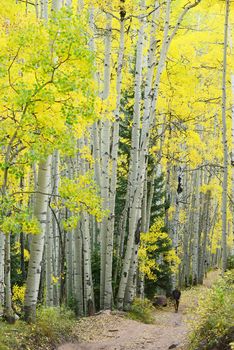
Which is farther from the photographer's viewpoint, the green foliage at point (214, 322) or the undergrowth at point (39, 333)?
the undergrowth at point (39, 333)

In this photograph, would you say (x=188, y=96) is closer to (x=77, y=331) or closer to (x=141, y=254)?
(x=141, y=254)

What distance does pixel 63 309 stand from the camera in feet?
36.2

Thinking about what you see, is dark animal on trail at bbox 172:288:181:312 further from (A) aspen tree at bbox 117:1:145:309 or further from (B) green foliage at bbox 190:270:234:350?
(B) green foliage at bbox 190:270:234:350

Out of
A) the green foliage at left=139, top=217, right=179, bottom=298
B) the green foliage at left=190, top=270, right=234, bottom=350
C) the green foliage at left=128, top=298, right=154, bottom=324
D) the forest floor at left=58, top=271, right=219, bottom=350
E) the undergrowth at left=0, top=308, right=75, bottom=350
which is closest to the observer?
the green foliage at left=190, top=270, right=234, bottom=350

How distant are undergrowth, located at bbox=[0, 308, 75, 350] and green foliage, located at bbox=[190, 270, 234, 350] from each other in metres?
2.59

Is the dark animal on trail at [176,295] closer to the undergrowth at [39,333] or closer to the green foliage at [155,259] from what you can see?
the green foliage at [155,259]

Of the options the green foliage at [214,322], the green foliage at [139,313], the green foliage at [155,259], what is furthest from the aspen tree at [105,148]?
the green foliage at [214,322]

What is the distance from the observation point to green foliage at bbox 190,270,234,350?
6311mm

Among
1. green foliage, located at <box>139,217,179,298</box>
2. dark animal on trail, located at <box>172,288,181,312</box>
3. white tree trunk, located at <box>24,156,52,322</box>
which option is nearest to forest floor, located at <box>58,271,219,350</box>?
white tree trunk, located at <box>24,156,52,322</box>

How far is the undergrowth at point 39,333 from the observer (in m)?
7.25

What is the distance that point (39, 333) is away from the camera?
8133 mm

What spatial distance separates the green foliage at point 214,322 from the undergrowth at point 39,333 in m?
2.59

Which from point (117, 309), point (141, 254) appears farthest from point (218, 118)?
point (117, 309)

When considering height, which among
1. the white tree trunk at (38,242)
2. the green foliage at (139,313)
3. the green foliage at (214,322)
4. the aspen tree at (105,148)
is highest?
the aspen tree at (105,148)
